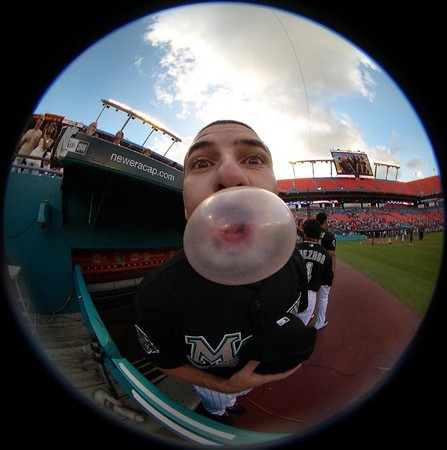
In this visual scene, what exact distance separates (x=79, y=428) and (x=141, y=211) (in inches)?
33.8

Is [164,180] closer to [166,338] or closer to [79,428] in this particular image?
[166,338]

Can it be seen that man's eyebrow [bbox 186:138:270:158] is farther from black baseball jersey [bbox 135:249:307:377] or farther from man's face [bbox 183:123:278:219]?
black baseball jersey [bbox 135:249:307:377]

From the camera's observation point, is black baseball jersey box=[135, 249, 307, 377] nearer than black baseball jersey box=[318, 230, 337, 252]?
Yes

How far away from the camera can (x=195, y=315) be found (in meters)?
0.50

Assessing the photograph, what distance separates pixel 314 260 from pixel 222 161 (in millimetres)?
832

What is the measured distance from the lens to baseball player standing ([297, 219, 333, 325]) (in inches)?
38.9

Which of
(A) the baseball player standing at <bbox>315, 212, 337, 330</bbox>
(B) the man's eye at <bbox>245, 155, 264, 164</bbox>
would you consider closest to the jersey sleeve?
(B) the man's eye at <bbox>245, 155, 264, 164</bbox>

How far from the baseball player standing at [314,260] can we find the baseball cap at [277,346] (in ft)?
1.63

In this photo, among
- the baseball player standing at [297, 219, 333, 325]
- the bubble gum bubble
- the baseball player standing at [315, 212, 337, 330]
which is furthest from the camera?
the baseball player standing at [315, 212, 337, 330]

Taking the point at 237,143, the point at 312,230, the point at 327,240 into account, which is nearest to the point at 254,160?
the point at 237,143

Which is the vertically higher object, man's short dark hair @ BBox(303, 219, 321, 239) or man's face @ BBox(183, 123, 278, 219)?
man's face @ BBox(183, 123, 278, 219)

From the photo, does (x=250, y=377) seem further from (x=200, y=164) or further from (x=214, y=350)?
(x=200, y=164)

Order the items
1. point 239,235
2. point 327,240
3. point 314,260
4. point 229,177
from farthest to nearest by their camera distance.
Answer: point 327,240
point 314,260
point 229,177
point 239,235

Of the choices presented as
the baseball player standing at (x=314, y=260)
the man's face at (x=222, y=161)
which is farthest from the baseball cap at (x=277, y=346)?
the baseball player standing at (x=314, y=260)
